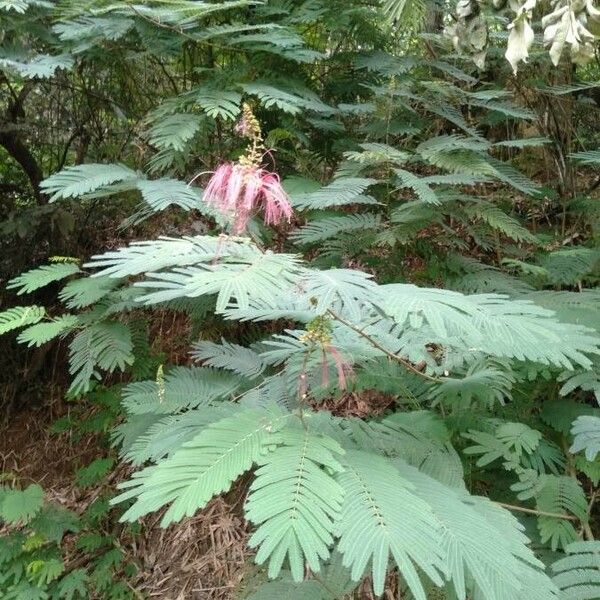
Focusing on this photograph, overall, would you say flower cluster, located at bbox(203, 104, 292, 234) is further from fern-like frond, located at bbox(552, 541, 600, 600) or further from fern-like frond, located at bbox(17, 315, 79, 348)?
fern-like frond, located at bbox(17, 315, 79, 348)

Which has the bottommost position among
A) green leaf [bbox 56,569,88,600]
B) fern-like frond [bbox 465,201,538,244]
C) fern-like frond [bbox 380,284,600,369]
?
green leaf [bbox 56,569,88,600]

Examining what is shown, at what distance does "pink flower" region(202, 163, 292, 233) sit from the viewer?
112 centimetres

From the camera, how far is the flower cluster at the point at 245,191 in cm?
112

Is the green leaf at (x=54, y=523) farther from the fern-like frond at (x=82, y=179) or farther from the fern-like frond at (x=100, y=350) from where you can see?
the fern-like frond at (x=82, y=179)

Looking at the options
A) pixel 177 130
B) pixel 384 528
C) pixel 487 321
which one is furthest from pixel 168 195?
pixel 384 528

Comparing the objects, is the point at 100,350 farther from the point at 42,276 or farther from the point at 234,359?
the point at 234,359

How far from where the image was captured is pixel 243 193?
3.87 ft

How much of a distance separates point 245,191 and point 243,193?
0.03 meters

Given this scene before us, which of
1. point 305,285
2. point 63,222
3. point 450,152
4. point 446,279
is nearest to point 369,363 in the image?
point 305,285

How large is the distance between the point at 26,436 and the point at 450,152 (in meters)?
3.30

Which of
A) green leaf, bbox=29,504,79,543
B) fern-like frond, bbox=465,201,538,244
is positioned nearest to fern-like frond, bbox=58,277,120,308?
green leaf, bbox=29,504,79,543

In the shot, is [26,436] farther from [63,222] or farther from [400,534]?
[400,534]

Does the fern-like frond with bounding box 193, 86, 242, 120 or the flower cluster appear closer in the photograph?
the flower cluster

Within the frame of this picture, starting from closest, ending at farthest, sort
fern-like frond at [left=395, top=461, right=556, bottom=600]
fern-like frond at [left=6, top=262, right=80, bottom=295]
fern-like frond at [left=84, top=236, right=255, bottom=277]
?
1. fern-like frond at [left=395, top=461, right=556, bottom=600]
2. fern-like frond at [left=84, top=236, right=255, bottom=277]
3. fern-like frond at [left=6, top=262, right=80, bottom=295]
